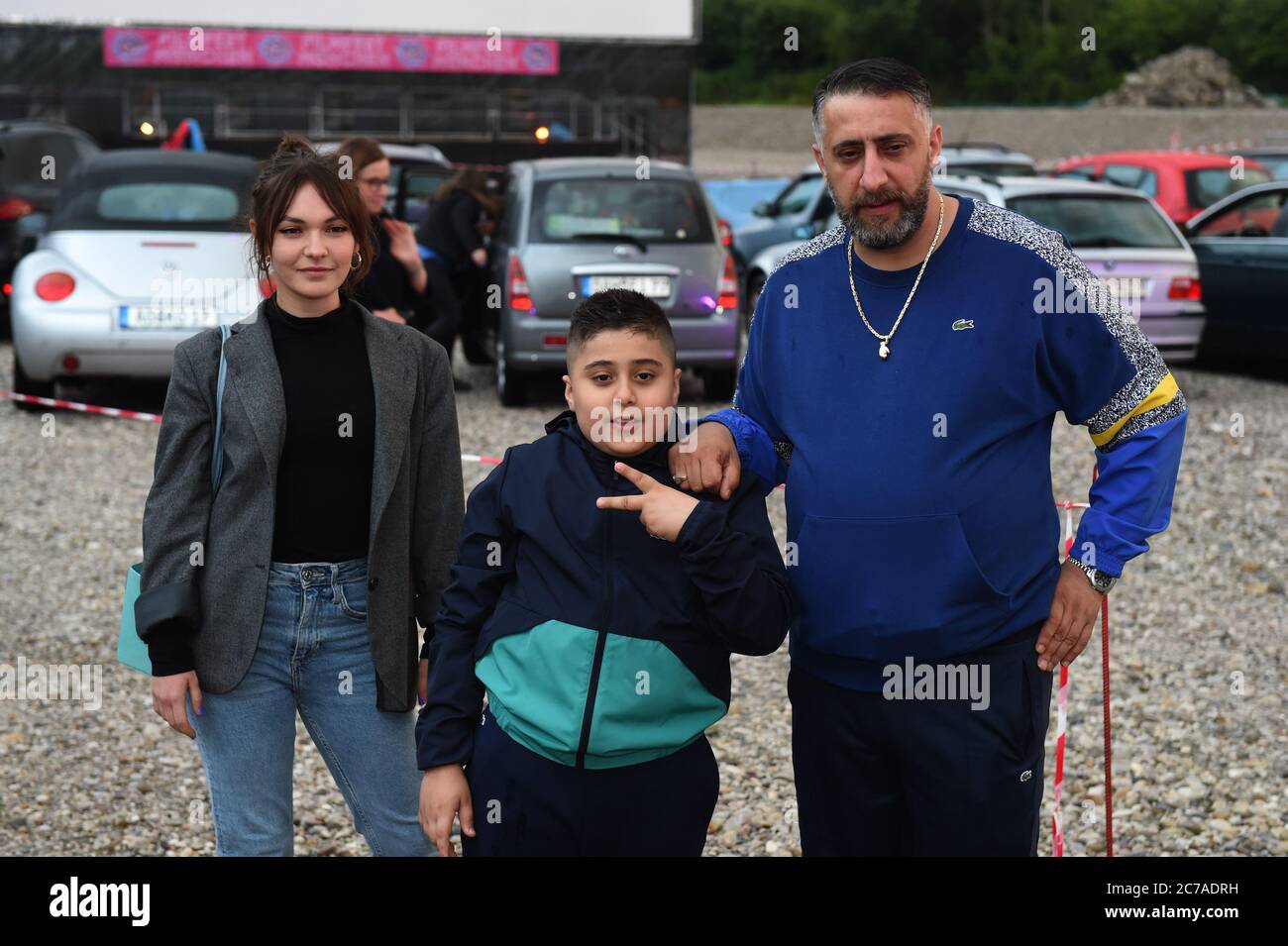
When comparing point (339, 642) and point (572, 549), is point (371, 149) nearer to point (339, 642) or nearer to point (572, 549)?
point (339, 642)

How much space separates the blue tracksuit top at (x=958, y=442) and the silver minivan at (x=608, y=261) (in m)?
7.97

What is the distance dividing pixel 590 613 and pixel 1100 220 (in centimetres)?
1042

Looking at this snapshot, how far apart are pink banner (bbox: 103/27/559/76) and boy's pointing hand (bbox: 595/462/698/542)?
36.9 metres

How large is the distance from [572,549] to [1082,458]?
7755 mm

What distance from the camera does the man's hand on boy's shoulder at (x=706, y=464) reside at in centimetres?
249

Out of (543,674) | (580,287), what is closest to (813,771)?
(543,674)

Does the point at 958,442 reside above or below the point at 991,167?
below

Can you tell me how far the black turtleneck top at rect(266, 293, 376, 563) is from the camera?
287cm

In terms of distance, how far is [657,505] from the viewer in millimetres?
2377

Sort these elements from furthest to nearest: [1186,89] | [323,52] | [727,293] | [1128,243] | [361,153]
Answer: [1186,89] → [323,52] → [1128,243] → [727,293] → [361,153]

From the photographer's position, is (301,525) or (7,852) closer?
(301,525)

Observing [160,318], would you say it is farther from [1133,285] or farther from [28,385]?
[1133,285]

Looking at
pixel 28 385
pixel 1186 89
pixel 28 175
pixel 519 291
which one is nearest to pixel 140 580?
pixel 519 291
